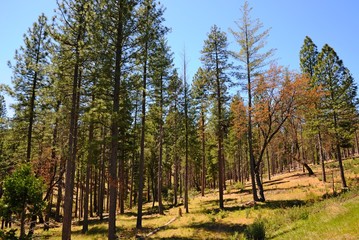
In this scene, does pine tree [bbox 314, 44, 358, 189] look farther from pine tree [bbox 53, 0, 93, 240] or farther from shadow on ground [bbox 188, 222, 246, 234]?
pine tree [bbox 53, 0, 93, 240]

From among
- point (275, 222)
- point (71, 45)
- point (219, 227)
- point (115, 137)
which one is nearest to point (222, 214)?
point (219, 227)

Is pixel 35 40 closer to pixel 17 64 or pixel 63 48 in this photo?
pixel 17 64

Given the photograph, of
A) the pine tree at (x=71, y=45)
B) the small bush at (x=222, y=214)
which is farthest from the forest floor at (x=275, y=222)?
the pine tree at (x=71, y=45)

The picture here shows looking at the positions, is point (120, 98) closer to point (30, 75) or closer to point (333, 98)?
point (30, 75)

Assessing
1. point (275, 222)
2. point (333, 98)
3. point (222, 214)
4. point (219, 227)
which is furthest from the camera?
point (333, 98)

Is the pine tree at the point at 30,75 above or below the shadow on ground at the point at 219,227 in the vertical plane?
above

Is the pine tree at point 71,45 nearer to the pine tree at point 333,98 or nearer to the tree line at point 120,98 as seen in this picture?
the tree line at point 120,98

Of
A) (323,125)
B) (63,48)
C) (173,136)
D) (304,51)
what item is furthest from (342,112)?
(63,48)

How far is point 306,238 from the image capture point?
887cm

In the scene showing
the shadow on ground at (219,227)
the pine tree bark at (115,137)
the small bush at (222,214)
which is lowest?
the shadow on ground at (219,227)

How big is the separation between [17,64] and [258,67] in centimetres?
2082

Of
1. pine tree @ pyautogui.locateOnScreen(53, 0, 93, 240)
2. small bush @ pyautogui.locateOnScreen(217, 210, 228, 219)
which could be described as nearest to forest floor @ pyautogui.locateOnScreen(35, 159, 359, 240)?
small bush @ pyautogui.locateOnScreen(217, 210, 228, 219)

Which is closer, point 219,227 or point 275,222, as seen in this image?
point 275,222

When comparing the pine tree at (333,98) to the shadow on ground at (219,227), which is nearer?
the shadow on ground at (219,227)
